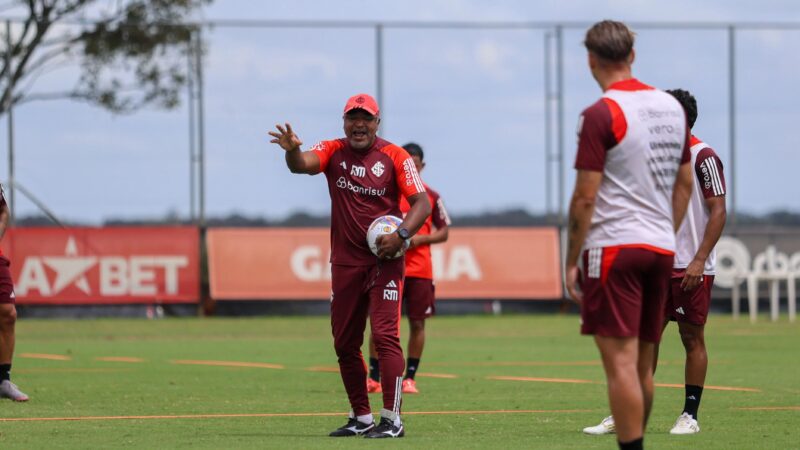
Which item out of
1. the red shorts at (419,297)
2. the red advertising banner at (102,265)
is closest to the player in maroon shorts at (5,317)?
the red shorts at (419,297)

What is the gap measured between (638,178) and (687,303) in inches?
117

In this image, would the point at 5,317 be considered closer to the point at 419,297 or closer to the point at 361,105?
the point at 419,297

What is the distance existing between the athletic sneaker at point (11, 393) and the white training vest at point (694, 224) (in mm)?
5588

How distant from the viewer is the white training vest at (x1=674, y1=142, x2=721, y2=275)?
10.3 m

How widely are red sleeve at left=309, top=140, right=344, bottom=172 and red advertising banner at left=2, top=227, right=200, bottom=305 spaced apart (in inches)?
712

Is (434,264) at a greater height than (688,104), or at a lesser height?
lesser

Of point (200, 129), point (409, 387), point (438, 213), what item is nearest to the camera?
point (409, 387)

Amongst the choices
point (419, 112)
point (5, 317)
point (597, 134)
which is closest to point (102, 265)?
point (419, 112)

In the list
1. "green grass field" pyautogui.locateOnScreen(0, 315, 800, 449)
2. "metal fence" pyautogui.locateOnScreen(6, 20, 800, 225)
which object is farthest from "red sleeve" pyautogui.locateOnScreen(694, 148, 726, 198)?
"metal fence" pyautogui.locateOnScreen(6, 20, 800, 225)

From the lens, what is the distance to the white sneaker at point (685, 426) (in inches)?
391

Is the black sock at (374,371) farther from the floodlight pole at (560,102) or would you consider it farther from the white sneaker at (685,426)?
the floodlight pole at (560,102)

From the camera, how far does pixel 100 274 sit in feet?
90.5

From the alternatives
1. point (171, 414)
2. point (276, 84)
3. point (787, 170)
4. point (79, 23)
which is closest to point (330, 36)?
point (276, 84)

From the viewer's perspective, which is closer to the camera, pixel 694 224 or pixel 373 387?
pixel 694 224
